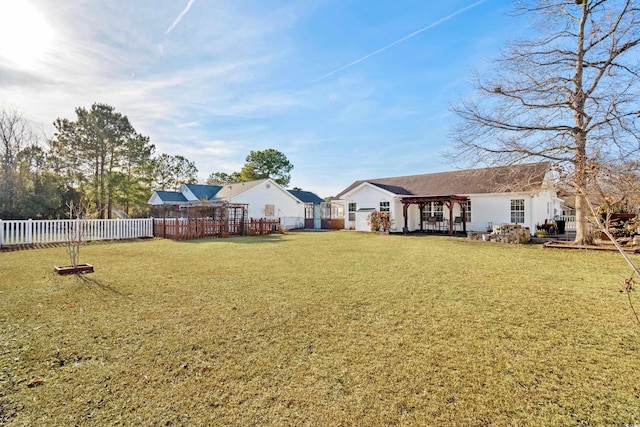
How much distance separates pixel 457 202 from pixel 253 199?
615 inches

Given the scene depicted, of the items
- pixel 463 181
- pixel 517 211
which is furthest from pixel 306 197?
pixel 517 211

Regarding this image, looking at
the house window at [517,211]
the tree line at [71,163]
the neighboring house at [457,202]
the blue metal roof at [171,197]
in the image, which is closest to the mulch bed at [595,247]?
the neighboring house at [457,202]

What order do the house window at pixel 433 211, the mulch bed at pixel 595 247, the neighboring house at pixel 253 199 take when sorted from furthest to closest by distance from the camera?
the neighboring house at pixel 253 199 → the house window at pixel 433 211 → the mulch bed at pixel 595 247

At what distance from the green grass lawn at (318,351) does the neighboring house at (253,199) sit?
19299 mm

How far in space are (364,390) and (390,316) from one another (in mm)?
1804

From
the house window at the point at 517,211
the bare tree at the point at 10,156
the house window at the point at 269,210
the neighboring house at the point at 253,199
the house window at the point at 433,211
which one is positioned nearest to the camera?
the house window at the point at 517,211

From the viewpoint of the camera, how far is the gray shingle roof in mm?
17031

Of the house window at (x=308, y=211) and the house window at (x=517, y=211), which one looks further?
the house window at (x=308, y=211)

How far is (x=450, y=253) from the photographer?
10.3 metres

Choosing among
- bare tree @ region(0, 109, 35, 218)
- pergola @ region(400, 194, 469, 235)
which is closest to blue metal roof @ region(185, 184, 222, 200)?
bare tree @ region(0, 109, 35, 218)

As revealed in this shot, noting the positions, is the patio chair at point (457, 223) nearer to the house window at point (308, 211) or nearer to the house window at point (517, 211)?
the house window at point (517, 211)

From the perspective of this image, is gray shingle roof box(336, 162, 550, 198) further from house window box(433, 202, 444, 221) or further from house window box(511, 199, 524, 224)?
house window box(511, 199, 524, 224)

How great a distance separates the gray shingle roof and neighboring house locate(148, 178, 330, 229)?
Answer: 8.85 meters

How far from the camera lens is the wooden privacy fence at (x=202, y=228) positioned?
15891mm
